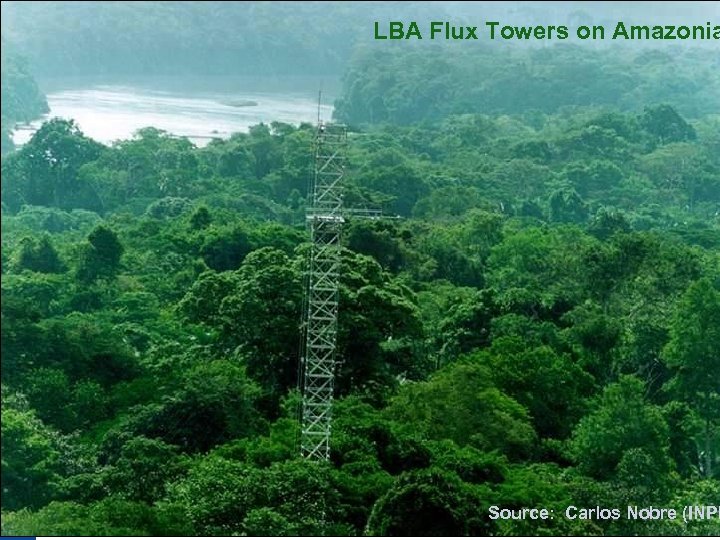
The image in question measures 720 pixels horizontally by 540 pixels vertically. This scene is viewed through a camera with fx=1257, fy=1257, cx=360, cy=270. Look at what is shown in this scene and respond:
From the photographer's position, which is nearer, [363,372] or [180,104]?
[363,372]

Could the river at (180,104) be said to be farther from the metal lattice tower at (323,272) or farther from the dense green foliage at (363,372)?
the metal lattice tower at (323,272)

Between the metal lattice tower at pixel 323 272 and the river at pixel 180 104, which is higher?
the river at pixel 180 104

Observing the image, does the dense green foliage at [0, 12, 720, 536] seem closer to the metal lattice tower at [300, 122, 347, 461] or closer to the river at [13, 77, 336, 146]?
the metal lattice tower at [300, 122, 347, 461]

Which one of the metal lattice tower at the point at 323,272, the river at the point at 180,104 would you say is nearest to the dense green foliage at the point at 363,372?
the metal lattice tower at the point at 323,272

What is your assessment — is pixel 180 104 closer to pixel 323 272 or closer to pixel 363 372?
pixel 363 372

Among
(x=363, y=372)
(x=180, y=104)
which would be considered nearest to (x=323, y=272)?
(x=363, y=372)

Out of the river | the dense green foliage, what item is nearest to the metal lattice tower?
the dense green foliage

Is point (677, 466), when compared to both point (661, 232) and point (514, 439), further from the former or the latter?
point (661, 232)

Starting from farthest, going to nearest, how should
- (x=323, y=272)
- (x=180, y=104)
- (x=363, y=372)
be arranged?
(x=180, y=104) → (x=363, y=372) → (x=323, y=272)
